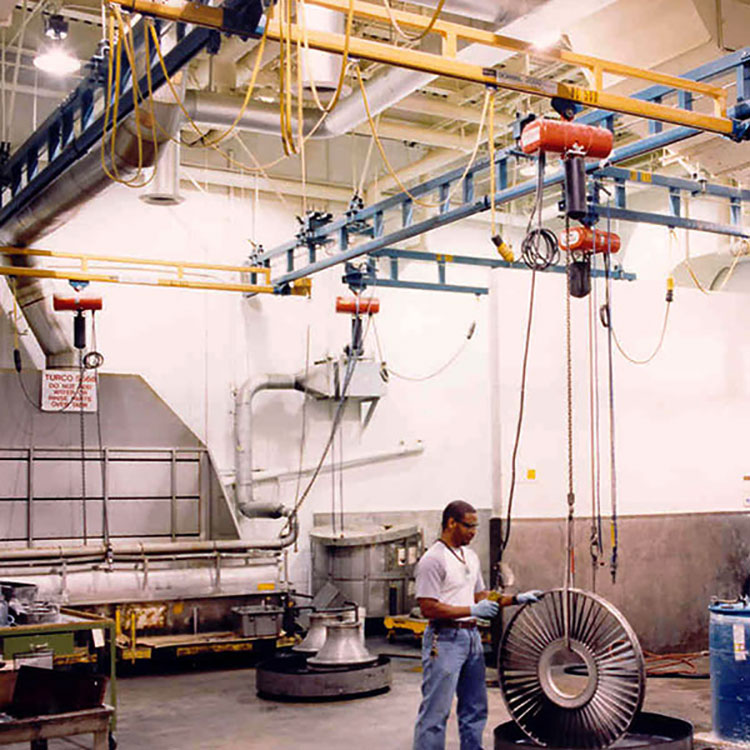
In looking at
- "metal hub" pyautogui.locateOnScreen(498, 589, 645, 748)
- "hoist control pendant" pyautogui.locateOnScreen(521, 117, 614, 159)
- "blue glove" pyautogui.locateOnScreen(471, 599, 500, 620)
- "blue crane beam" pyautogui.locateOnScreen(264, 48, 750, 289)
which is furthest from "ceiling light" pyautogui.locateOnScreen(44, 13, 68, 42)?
"metal hub" pyautogui.locateOnScreen(498, 589, 645, 748)

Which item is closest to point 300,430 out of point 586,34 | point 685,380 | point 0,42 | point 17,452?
point 17,452

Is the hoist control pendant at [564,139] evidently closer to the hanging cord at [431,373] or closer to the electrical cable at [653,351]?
the electrical cable at [653,351]

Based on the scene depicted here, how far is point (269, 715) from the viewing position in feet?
26.7

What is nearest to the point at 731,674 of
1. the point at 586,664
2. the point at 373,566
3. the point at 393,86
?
the point at 586,664

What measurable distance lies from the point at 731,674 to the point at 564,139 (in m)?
3.71

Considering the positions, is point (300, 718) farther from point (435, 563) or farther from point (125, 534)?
point (125, 534)

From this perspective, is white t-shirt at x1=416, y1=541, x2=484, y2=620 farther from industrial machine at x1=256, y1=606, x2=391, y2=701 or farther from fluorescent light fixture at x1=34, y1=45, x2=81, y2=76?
fluorescent light fixture at x1=34, y1=45, x2=81, y2=76

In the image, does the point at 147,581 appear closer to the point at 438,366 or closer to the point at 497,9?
the point at 438,366

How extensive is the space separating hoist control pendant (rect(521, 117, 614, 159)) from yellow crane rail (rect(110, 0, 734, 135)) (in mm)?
274

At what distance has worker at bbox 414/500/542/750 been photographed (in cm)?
556

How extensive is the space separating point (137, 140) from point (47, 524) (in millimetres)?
4870

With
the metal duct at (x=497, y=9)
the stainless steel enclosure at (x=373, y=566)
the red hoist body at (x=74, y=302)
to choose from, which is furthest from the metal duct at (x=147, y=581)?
the metal duct at (x=497, y=9)

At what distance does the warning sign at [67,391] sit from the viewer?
35.2 feet

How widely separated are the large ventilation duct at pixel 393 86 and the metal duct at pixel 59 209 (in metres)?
0.92
